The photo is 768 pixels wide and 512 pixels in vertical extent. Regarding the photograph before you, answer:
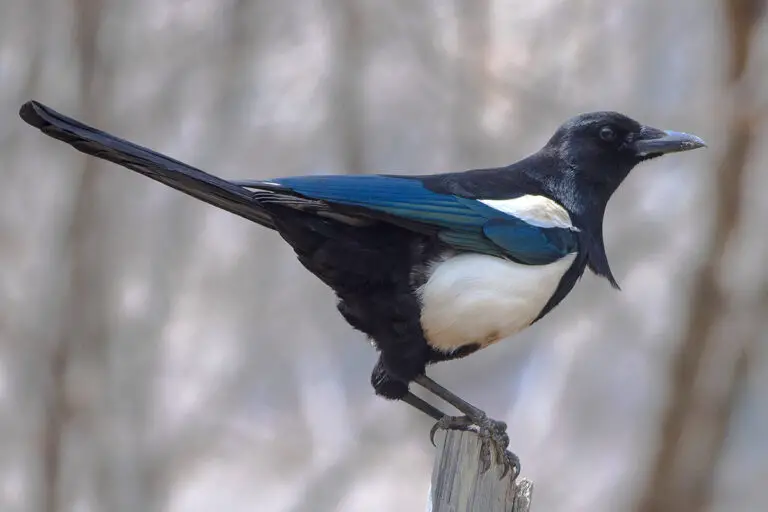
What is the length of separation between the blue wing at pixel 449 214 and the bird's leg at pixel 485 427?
38 centimetres

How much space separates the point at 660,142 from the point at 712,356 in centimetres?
240

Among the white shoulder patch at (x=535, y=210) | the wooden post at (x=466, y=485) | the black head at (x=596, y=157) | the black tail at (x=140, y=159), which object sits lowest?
the wooden post at (x=466, y=485)

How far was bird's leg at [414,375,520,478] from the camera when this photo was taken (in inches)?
102

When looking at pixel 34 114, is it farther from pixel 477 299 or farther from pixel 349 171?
pixel 349 171

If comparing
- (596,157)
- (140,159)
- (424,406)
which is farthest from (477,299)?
(140,159)

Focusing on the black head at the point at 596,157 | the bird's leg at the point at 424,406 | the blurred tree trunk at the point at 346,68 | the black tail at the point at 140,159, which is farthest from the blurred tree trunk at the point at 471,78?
the black tail at the point at 140,159

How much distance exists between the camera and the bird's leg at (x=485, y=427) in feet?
8.53

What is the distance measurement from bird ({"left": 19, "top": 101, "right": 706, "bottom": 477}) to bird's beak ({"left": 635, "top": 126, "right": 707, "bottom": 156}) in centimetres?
41

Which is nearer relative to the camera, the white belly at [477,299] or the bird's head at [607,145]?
the white belly at [477,299]

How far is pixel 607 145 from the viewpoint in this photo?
10.7ft

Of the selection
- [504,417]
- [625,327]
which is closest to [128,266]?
[504,417]

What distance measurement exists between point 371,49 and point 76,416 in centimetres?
260

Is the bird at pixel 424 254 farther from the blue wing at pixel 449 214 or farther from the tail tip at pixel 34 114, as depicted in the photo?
the tail tip at pixel 34 114

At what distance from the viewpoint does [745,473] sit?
639 cm
